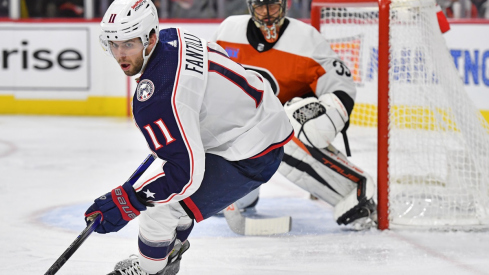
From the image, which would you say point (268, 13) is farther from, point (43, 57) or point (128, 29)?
point (43, 57)

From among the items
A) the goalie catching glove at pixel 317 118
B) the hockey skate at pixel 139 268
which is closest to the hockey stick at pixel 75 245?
the hockey skate at pixel 139 268

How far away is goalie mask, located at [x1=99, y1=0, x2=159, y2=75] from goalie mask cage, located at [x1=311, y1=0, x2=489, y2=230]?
119 cm

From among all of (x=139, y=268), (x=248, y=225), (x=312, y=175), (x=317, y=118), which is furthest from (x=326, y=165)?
(x=139, y=268)

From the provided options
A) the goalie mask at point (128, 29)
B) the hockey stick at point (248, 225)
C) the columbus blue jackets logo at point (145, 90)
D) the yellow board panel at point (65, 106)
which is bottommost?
the yellow board panel at point (65, 106)

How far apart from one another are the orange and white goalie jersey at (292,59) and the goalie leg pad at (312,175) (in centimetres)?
25

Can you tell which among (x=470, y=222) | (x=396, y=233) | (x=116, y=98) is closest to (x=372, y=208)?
(x=396, y=233)

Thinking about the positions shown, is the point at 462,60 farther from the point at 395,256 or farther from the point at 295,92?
the point at 395,256

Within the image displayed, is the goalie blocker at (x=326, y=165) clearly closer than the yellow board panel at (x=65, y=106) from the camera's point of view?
Yes

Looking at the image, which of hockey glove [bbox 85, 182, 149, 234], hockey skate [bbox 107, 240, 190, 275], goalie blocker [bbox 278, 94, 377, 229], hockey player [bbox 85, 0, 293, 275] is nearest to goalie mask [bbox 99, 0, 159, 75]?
hockey player [bbox 85, 0, 293, 275]

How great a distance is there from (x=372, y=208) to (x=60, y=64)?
4.41 m

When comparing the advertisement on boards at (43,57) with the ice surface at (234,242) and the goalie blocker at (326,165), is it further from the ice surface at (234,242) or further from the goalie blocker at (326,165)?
the goalie blocker at (326,165)

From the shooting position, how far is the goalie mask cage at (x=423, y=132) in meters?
2.85

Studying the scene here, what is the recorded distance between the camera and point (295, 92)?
121 inches

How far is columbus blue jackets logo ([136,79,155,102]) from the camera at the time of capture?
5.95ft
